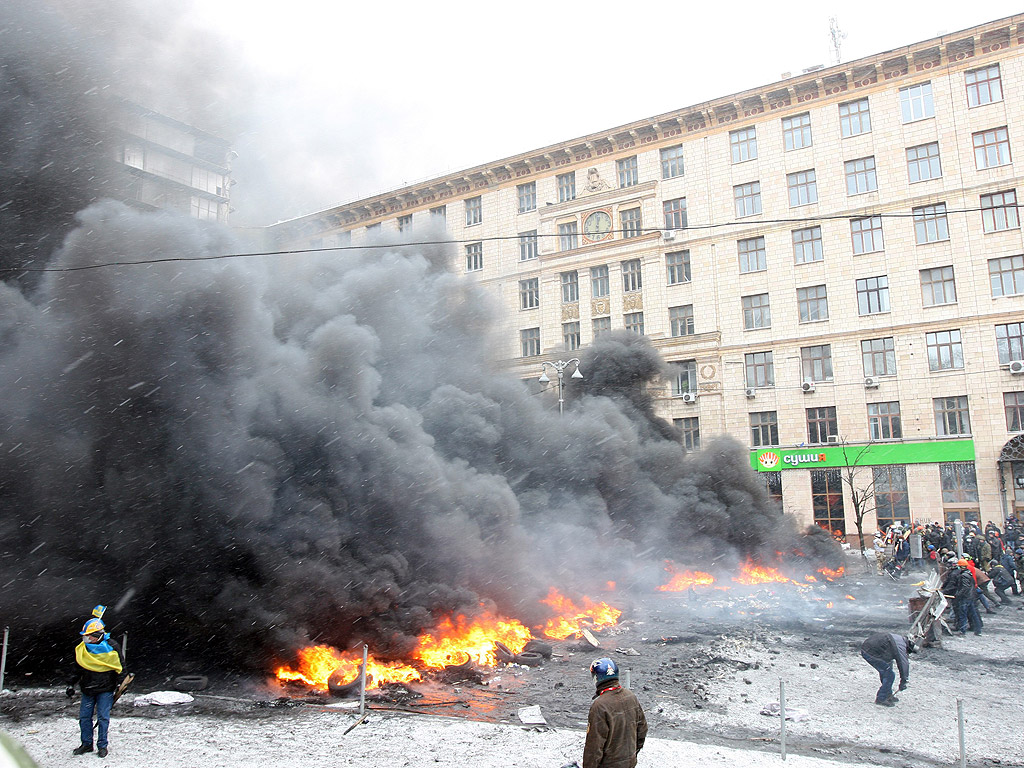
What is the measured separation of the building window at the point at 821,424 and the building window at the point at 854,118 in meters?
12.6

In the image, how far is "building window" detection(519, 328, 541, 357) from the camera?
37875 millimetres

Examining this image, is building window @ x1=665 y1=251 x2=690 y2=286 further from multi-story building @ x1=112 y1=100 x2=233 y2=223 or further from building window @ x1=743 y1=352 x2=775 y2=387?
multi-story building @ x1=112 y1=100 x2=233 y2=223

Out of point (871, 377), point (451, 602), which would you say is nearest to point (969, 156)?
point (871, 377)

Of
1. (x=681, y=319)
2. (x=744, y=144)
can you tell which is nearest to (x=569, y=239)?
(x=681, y=319)

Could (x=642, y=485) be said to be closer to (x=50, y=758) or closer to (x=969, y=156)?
(x=50, y=758)

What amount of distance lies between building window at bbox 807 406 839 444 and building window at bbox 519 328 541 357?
14244mm

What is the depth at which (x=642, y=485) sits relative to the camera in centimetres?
2305

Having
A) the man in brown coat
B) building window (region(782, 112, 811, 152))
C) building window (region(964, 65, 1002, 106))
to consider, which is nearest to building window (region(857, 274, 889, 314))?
building window (region(782, 112, 811, 152))

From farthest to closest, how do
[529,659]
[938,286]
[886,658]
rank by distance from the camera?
[938,286]
[529,659]
[886,658]

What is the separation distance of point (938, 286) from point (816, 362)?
18.6ft

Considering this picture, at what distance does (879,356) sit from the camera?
97.2 ft

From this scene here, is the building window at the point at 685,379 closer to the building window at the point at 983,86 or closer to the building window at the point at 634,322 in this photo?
the building window at the point at 634,322

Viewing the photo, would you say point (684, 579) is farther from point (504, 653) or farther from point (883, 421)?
point (883, 421)

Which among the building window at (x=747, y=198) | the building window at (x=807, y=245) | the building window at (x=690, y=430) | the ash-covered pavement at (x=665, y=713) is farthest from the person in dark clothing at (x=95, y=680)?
the building window at (x=747, y=198)
